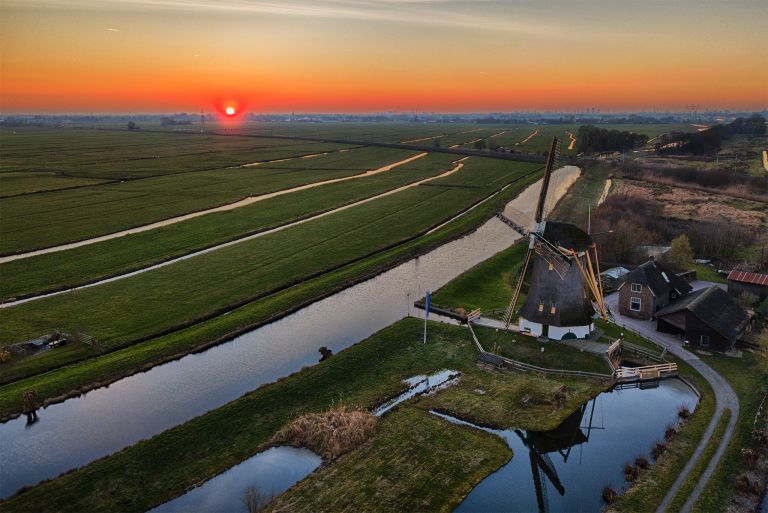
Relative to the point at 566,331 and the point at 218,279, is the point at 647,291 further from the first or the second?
the point at 218,279


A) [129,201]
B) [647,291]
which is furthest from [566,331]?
[129,201]

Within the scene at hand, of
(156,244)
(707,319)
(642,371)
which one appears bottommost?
(156,244)

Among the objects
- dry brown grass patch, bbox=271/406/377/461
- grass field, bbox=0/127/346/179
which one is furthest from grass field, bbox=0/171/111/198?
dry brown grass patch, bbox=271/406/377/461

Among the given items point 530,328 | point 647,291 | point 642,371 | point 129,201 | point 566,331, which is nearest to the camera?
point 642,371

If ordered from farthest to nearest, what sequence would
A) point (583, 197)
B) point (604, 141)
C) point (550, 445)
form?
point (604, 141) → point (583, 197) → point (550, 445)

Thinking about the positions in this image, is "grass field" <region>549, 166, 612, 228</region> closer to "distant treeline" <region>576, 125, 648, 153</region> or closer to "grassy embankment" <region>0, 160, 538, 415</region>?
"grassy embankment" <region>0, 160, 538, 415</region>

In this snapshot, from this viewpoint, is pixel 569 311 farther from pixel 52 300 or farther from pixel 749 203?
pixel 749 203

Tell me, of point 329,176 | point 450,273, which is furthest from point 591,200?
point 329,176
